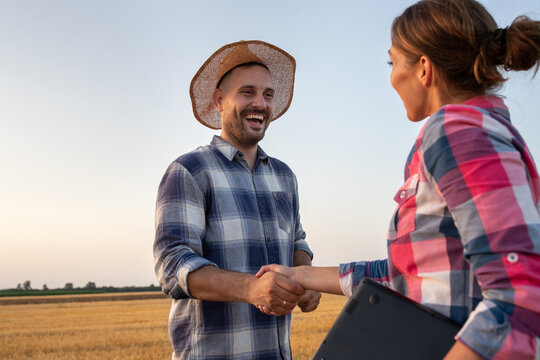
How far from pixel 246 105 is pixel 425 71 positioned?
1.87 metres

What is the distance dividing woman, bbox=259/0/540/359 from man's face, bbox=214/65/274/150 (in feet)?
5.56

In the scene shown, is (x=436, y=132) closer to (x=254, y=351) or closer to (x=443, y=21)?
(x=443, y=21)

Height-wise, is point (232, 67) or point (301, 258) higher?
point (232, 67)

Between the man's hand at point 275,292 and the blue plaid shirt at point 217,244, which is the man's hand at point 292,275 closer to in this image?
the man's hand at point 275,292

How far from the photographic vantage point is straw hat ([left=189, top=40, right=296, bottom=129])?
133 inches

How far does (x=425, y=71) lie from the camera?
1.57 meters

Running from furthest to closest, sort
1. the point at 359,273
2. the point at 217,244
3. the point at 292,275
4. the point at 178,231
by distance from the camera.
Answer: the point at 217,244 < the point at 178,231 < the point at 292,275 < the point at 359,273

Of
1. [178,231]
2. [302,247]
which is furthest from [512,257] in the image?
[302,247]

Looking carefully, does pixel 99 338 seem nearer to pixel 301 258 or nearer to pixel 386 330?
pixel 301 258

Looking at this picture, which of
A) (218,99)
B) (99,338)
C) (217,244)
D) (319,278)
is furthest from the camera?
(99,338)

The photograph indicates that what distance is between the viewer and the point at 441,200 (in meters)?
1.35

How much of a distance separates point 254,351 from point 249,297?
1.54 ft

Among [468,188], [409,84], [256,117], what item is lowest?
[468,188]

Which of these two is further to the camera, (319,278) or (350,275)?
(319,278)
